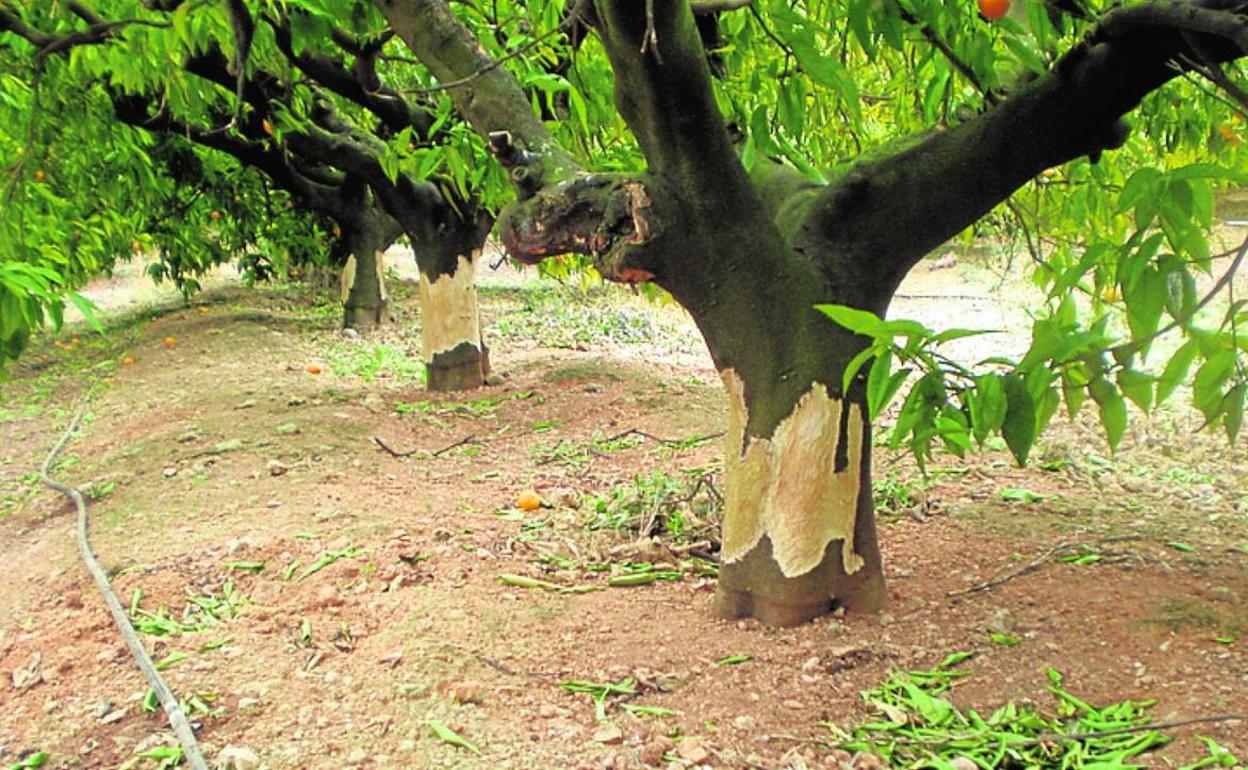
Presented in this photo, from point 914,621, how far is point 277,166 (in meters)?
7.70

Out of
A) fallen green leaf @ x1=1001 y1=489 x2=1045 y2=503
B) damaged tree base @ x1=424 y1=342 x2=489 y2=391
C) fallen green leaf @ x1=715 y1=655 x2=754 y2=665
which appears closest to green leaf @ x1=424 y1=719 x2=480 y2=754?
fallen green leaf @ x1=715 y1=655 x2=754 y2=665

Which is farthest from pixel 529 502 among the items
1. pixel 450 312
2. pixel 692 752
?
pixel 450 312


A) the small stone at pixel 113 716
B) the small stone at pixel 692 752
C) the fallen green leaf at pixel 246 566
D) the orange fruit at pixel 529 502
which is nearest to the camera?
the small stone at pixel 692 752

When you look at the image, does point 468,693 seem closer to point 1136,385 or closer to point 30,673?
point 30,673

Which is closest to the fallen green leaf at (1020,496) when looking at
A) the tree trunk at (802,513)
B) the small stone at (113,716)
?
the tree trunk at (802,513)

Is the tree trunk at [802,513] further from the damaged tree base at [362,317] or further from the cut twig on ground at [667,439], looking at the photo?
the damaged tree base at [362,317]

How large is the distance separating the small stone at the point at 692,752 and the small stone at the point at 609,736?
13cm

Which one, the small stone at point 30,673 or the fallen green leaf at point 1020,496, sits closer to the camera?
the small stone at point 30,673

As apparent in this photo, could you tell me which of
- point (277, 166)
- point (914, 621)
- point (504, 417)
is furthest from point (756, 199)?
point (277, 166)

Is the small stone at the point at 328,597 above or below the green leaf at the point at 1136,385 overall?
below

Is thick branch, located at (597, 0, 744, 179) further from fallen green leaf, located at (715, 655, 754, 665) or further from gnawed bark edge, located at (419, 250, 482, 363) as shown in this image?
gnawed bark edge, located at (419, 250, 482, 363)

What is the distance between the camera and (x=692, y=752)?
5.98ft

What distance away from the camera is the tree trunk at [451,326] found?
6.62 meters

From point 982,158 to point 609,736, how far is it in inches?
62.6
